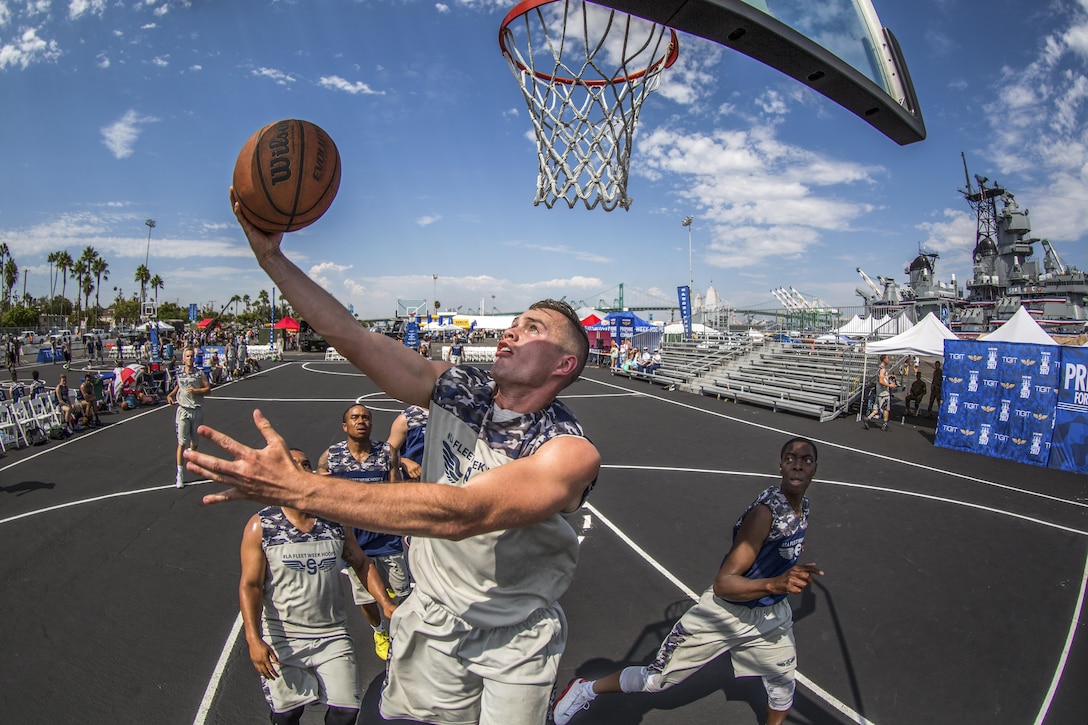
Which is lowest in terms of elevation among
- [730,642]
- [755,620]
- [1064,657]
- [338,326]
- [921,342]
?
[1064,657]

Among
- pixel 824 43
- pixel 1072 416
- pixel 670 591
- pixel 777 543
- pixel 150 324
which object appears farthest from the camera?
pixel 150 324

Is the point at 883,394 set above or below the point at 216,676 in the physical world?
above

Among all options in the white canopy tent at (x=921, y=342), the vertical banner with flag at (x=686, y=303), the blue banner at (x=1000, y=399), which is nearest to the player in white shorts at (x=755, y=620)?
the blue banner at (x=1000, y=399)

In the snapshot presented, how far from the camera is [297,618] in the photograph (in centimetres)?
320

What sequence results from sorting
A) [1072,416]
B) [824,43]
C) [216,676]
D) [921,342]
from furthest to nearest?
1. [921,342]
2. [1072,416]
3. [216,676]
4. [824,43]

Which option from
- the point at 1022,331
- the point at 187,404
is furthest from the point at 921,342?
the point at 187,404

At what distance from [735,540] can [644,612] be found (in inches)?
75.0

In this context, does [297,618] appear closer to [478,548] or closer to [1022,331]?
[478,548]

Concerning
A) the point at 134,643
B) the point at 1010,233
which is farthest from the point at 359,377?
the point at 1010,233

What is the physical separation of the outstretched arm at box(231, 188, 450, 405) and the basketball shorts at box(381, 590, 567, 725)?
870mm

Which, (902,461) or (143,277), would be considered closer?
(902,461)

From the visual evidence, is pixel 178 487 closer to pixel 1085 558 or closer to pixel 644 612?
pixel 644 612

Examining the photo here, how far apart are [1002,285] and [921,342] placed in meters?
41.2

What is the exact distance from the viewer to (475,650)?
6.95ft
